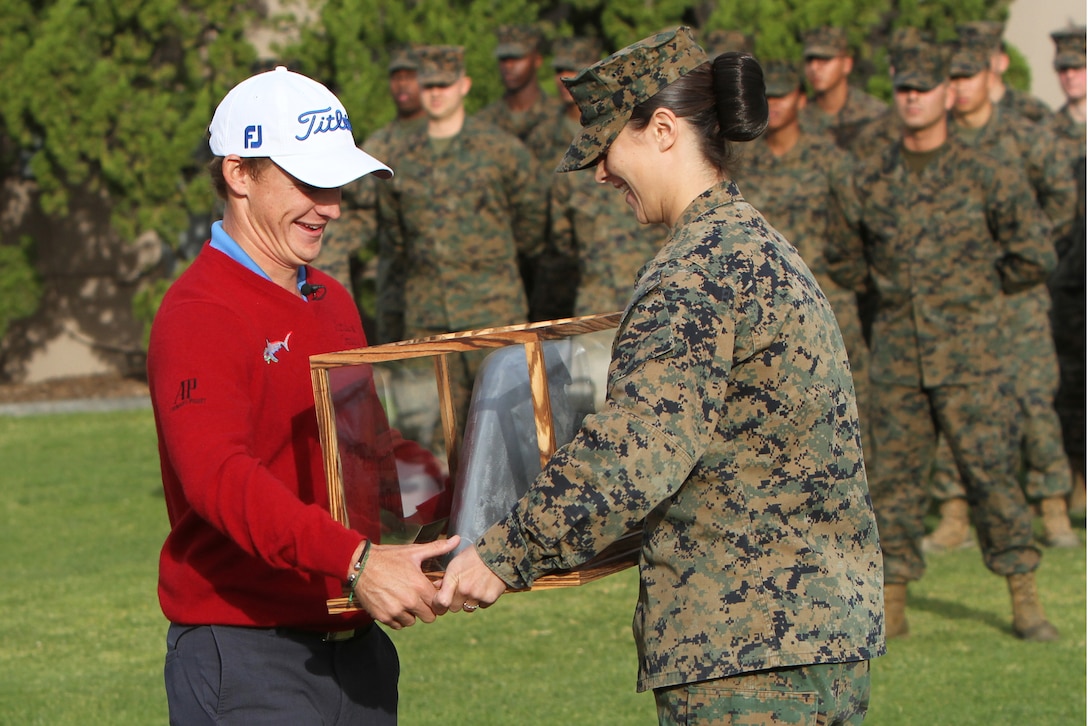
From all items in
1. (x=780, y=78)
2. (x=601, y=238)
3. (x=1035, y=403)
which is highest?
(x=780, y=78)

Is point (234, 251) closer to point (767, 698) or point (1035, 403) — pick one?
point (767, 698)

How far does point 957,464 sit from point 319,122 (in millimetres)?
4509

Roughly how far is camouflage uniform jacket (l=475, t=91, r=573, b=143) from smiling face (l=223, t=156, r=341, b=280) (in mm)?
8669

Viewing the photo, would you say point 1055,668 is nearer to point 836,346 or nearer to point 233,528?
point 836,346

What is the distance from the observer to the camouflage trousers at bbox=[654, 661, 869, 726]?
9.53 ft

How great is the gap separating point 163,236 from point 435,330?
5.63 metres

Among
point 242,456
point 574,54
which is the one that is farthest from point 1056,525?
point 242,456

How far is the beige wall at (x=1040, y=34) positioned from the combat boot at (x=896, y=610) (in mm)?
9315

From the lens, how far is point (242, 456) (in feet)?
9.99

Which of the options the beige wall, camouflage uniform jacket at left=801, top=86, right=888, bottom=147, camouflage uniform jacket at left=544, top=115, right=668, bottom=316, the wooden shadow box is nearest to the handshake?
the wooden shadow box

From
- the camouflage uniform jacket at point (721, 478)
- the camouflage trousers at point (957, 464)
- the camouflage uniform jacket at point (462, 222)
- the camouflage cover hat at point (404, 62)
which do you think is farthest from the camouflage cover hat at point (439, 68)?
the camouflage uniform jacket at point (721, 478)

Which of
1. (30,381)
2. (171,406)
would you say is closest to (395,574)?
(171,406)

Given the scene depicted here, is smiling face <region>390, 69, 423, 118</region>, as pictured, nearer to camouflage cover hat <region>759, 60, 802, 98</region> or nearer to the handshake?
camouflage cover hat <region>759, 60, 802, 98</region>

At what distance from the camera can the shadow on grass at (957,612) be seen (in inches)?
284
